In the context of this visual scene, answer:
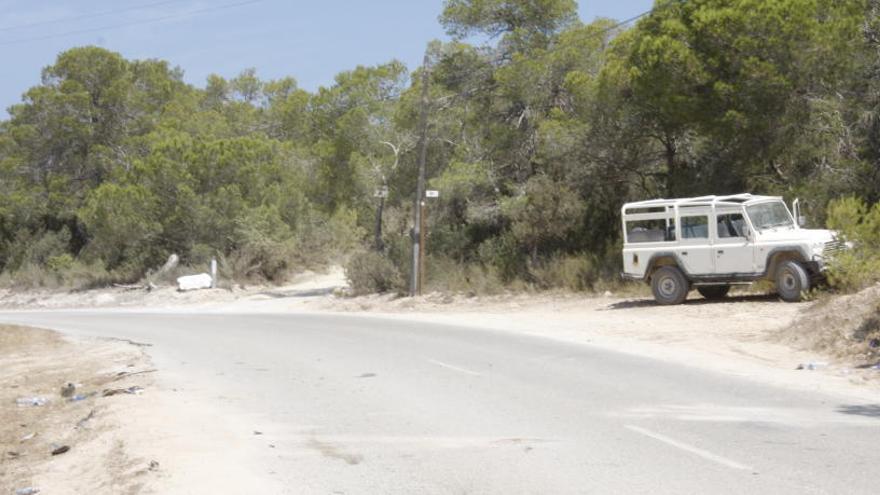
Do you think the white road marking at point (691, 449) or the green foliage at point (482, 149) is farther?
the green foliage at point (482, 149)

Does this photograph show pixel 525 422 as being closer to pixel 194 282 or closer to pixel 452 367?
pixel 452 367

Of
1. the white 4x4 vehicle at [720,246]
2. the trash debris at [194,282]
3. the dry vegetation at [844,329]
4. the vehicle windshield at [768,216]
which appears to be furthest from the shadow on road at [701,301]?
the trash debris at [194,282]

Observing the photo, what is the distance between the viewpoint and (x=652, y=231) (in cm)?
2273

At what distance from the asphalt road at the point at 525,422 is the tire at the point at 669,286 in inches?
225

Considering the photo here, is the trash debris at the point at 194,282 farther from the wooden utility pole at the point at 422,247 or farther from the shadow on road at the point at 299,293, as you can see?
the wooden utility pole at the point at 422,247

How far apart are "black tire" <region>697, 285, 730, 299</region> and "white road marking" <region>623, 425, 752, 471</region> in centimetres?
1437

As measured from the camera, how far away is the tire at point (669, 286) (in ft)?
73.1

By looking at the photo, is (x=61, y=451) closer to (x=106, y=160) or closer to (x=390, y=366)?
(x=390, y=366)

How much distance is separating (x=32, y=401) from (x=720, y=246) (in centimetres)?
1415

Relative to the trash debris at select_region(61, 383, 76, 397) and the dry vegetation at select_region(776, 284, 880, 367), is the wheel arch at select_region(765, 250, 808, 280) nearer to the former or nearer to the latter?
the dry vegetation at select_region(776, 284, 880, 367)

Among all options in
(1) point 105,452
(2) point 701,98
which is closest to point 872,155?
(2) point 701,98

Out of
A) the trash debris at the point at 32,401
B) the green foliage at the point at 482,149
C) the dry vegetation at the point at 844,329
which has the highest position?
the green foliage at the point at 482,149

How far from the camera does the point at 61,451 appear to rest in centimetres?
985

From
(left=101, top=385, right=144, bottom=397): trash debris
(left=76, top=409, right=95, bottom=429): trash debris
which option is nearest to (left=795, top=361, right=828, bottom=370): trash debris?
(left=101, top=385, right=144, bottom=397): trash debris
